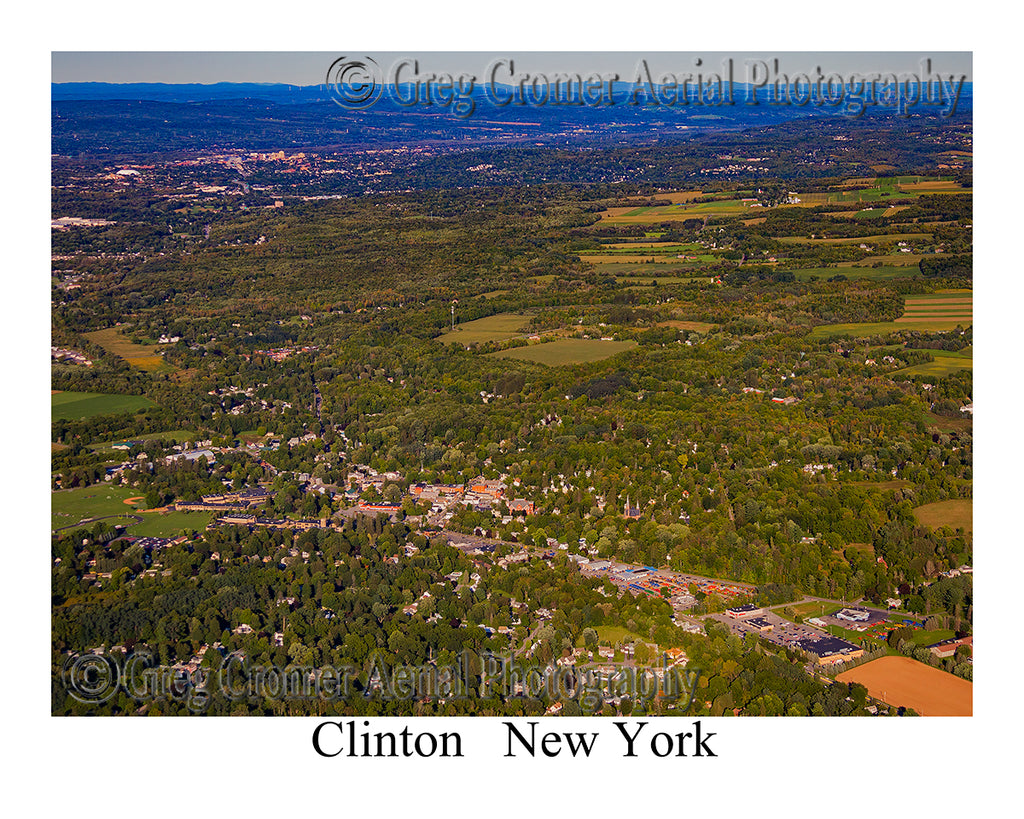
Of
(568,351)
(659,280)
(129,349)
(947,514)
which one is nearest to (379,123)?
(659,280)

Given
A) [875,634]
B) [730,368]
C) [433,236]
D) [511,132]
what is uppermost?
[511,132]

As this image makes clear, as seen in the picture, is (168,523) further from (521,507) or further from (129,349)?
(129,349)

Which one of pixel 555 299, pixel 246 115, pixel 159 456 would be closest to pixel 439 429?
pixel 159 456

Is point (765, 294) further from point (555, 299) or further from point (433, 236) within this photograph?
point (433, 236)

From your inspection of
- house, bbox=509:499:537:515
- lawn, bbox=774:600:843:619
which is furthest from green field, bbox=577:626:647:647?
house, bbox=509:499:537:515

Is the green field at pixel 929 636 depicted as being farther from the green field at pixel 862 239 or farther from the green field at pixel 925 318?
the green field at pixel 862 239

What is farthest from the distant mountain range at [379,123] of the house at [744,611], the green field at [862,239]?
the house at [744,611]
